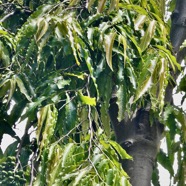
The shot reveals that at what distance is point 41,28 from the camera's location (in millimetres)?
1259

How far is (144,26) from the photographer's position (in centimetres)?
143

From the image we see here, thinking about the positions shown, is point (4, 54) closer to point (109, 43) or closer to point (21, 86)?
point (21, 86)

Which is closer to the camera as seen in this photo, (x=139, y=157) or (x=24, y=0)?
(x=139, y=157)

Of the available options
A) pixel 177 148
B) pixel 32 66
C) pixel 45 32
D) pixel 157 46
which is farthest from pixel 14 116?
pixel 177 148

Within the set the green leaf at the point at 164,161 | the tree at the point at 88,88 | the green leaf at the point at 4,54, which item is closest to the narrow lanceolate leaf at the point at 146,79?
the tree at the point at 88,88

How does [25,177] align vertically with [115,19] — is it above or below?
below

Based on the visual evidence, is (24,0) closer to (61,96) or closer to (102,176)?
Result: (61,96)

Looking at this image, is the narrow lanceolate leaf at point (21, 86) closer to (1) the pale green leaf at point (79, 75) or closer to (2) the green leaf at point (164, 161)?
(1) the pale green leaf at point (79, 75)

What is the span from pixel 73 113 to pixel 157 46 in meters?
0.29

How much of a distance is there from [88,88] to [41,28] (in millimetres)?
180

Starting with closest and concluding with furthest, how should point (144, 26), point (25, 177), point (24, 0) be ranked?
point (25, 177) < point (144, 26) < point (24, 0)

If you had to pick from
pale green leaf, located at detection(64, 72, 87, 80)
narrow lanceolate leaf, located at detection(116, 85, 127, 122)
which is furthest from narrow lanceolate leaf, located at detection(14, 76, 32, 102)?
narrow lanceolate leaf, located at detection(116, 85, 127, 122)

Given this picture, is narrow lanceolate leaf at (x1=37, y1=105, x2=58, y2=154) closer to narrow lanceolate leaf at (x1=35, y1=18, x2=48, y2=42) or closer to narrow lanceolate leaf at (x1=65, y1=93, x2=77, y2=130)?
narrow lanceolate leaf at (x1=65, y1=93, x2=77, y2=130)

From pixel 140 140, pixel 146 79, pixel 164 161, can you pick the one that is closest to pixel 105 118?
pixel 140 140
